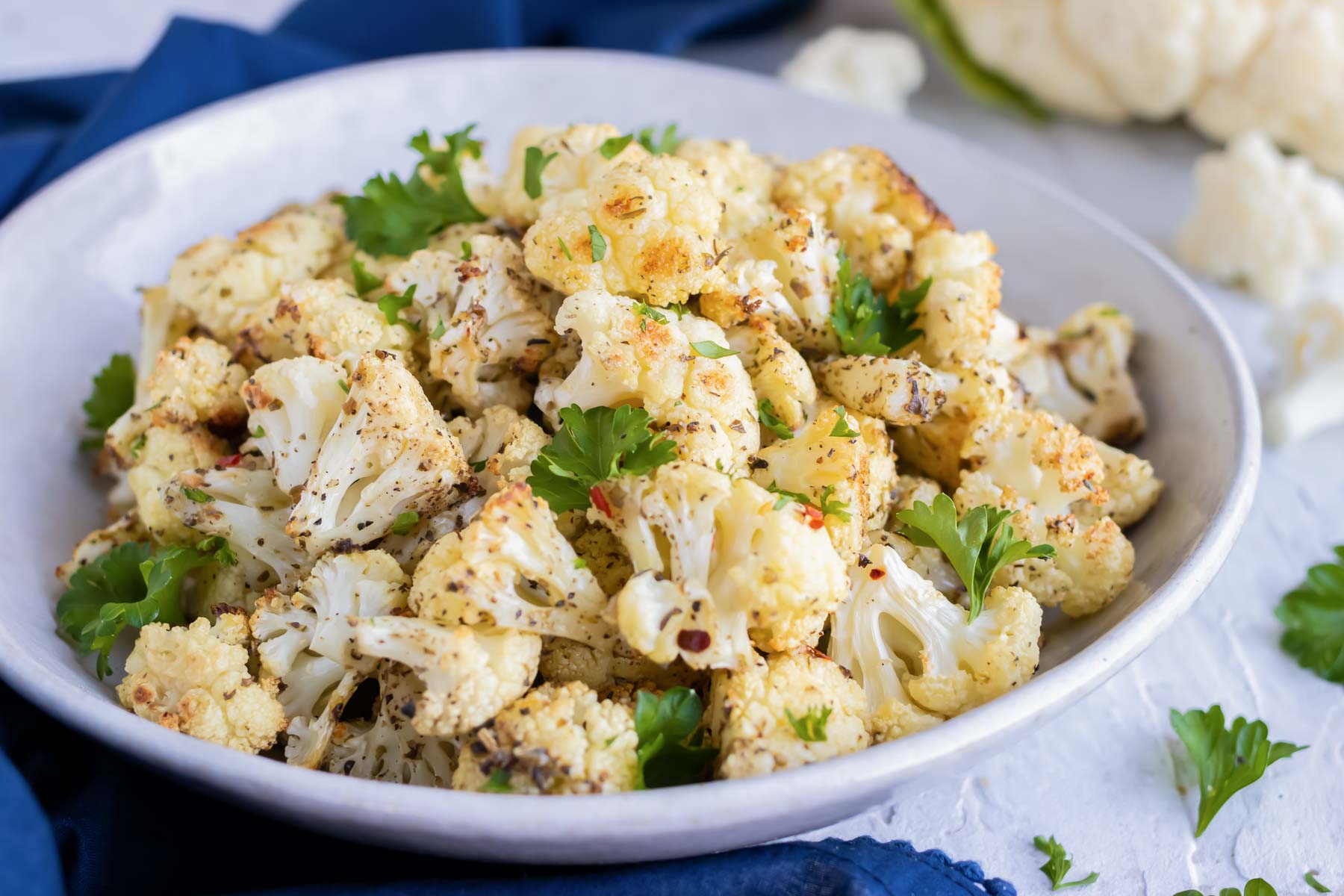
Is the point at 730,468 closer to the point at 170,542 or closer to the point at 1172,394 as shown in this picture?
the point at 170,542

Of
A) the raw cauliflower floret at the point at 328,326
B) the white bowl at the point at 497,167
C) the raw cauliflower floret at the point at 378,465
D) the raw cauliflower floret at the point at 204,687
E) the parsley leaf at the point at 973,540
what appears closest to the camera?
the white bowl at the point at 497,167

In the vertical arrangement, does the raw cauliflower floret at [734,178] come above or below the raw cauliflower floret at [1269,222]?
above

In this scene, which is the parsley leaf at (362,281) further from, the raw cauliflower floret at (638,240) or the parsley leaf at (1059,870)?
the parsley leaf at (1059,870)

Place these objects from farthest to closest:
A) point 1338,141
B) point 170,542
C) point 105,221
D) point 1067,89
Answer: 1. point 1067,89
2. point 1338,141
3. point 105,221
4. point 170,542

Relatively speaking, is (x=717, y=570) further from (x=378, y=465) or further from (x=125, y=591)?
(x=125, y=591)

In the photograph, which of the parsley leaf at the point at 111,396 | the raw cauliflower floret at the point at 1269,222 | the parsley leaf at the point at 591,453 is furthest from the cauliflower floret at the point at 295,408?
the raw cauliflower floret at the point at 1269,222

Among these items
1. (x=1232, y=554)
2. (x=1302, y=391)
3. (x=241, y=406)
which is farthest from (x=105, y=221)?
(x=1302, y=391)

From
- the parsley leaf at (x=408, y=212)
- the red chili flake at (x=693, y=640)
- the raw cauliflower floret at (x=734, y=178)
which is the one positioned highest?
the raw cauliflower floret at (x=734, y=178)
